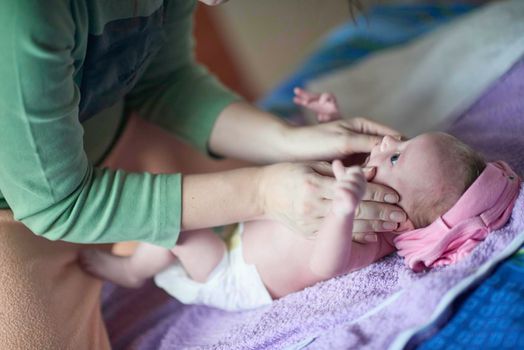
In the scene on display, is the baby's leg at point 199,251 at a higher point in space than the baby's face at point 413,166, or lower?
lower

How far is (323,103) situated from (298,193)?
29 cm

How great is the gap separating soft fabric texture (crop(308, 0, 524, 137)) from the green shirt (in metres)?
0.54

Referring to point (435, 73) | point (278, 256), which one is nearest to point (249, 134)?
point (278, 256)

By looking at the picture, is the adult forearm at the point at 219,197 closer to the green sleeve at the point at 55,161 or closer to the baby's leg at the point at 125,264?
the green sleeve at the point at 55,161

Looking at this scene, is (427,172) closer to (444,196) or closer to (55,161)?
(444,196)

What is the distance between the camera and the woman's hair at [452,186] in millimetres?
855

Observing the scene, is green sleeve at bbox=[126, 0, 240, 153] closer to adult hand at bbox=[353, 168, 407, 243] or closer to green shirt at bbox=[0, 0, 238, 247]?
green shirt at bbox=[0, 0, 238, 247]

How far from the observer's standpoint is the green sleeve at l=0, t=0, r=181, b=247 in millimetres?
718

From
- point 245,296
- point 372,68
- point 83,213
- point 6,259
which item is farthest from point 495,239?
point 372,68

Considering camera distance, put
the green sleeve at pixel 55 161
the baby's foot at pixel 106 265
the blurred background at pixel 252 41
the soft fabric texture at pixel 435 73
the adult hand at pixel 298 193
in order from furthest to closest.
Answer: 1. the blurred background at pixel 252 41
2. the soft fabric texture at pixel 435 73
3. the baby's foot at pixel 106 265
4. the adult hand at pixel 298 193
5. the green sleeve at pixel 55 161

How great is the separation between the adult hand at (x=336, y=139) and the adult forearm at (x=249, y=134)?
0.12ft

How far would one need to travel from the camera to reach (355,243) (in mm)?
885

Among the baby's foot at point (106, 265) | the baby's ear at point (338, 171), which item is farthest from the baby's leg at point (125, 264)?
the baby's ear at point (338, 171)

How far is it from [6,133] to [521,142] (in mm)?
746
